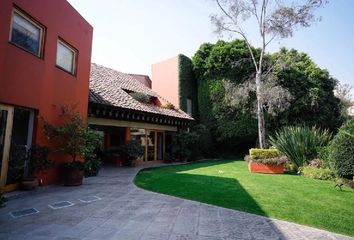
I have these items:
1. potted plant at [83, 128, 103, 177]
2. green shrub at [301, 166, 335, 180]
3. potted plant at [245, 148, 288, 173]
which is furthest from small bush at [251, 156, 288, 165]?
potted plant at [83, 128, 103, 177]

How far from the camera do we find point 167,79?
2152 centimetres

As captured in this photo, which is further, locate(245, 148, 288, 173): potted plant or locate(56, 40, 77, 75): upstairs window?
locate(245, 148, 288, 173): potted plant

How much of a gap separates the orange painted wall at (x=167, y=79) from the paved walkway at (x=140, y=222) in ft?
49.2

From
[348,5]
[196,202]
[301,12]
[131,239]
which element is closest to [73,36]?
[196,202]

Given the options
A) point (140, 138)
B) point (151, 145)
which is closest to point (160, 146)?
point (151, 145)

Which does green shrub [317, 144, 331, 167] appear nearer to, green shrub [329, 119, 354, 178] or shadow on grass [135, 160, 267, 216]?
green shrub [329, 119, 354, 178]

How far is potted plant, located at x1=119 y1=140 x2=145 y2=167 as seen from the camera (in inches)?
535

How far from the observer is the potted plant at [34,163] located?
6867 millimetres

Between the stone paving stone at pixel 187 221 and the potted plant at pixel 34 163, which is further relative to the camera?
the potted plant at pixel 34 163

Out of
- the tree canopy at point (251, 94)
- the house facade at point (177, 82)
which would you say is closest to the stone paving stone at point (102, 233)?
the house facade at point (177, 82)

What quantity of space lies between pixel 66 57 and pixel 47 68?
1477 mm

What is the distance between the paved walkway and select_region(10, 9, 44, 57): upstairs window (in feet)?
12.9

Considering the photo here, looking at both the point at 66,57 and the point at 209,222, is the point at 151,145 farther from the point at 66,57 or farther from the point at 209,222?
the point at 209,222

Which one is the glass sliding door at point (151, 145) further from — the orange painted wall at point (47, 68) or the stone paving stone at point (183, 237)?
the stone paving stone at point (183, 237)
